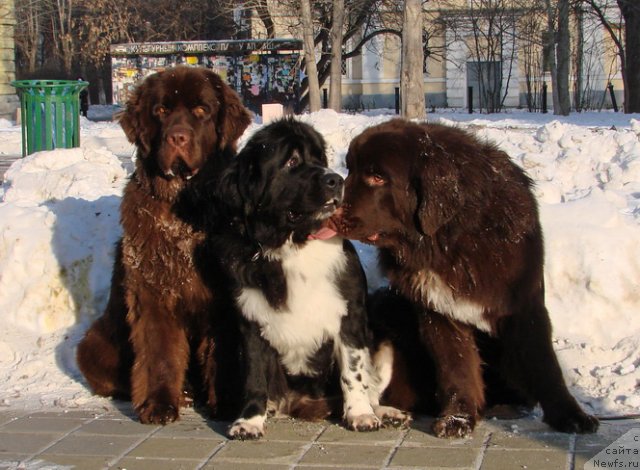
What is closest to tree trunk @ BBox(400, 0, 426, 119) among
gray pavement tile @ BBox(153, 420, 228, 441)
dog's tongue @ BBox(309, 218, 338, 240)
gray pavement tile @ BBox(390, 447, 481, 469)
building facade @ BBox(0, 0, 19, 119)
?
dog's tongue @ BBox(309, 218, 338, 240)

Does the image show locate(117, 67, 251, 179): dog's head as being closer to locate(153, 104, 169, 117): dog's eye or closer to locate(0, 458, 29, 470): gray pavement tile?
locate(153, 104, 169, 117): dog's eye

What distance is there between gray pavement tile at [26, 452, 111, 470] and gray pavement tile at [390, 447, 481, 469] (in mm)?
1406

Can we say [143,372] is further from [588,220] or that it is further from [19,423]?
[588,220]

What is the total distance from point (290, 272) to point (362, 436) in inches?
36.5

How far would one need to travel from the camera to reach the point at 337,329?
4680 millimetres

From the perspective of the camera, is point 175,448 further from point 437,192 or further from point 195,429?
point 437,192

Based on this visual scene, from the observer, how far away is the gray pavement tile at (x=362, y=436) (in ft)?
14.4

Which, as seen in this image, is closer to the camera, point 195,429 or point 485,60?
point 195,429

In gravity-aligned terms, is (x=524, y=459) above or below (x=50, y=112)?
below

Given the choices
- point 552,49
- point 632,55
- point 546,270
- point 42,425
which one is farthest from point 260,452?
point 552,49

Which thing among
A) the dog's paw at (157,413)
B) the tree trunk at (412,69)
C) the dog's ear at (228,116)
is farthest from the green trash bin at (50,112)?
the dog's paw at (157,413)

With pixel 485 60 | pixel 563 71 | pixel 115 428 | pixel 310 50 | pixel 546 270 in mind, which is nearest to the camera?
pixel 115 428

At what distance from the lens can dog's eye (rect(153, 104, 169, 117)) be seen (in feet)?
16.2

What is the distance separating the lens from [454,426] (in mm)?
4379
